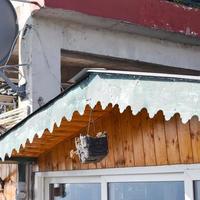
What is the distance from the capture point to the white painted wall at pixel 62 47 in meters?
6.52

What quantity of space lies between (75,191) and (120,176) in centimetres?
87

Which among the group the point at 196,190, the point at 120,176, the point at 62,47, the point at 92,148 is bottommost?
the point at 196,190

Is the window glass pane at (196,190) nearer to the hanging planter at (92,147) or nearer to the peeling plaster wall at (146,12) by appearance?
the hanging planter at (92,147)

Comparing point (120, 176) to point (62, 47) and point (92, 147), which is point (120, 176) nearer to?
point (92, 147)

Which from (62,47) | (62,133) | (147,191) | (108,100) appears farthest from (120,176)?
(62,47)

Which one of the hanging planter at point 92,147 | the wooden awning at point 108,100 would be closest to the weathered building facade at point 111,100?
the wooden awning at point 108,100

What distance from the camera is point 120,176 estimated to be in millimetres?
5426

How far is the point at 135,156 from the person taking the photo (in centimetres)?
521

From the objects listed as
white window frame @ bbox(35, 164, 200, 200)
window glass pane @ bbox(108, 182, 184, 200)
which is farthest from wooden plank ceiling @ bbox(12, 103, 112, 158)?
window glass pane @ bbox(108, 182, 184, 200)

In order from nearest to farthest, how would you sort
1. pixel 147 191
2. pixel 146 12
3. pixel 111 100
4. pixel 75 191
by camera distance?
pixel 111 100 < pixel 147 191 < pixel 75 191 < pixel 146 12

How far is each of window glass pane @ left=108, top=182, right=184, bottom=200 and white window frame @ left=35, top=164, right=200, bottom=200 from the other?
5 cm

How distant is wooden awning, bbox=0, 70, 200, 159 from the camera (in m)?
3.72

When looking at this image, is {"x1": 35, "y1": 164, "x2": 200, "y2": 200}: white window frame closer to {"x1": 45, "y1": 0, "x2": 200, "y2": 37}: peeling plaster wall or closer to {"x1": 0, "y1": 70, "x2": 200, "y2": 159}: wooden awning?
{"x1": 0, "y1": 70, "x2": 200, "y2": 159}: wooden awning

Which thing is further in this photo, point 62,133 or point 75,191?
point 75,191
